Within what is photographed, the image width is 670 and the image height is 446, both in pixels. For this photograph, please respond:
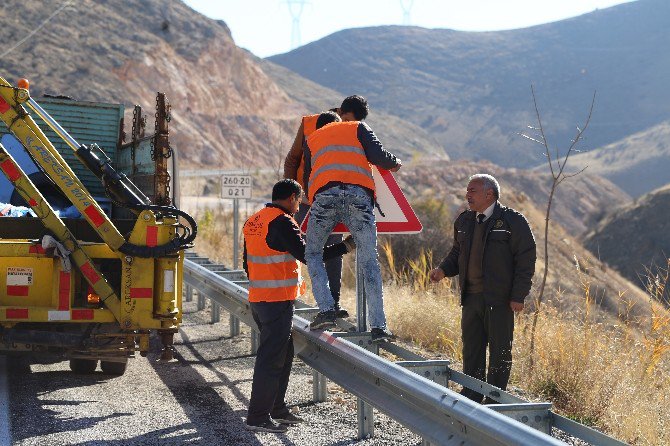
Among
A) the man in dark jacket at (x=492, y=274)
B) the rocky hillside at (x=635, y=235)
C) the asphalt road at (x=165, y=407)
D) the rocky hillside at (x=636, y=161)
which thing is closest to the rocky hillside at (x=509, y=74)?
the rocky hillside at (x=636, y=161)

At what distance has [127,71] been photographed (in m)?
62.0

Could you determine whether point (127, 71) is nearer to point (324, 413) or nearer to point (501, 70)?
point (324, 413)

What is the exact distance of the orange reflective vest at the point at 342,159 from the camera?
21.3ft

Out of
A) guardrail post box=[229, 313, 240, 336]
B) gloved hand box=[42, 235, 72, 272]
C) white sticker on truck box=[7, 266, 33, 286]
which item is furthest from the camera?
guardrail post box=[229, 313, 240, 336]

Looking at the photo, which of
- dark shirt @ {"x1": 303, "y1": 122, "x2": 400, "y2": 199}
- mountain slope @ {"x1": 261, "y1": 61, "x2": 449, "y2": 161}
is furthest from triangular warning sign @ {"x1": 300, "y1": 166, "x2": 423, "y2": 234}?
mountain slope @ {"x1": 261, "y1": 61, "x2": 449, "y2": 161}

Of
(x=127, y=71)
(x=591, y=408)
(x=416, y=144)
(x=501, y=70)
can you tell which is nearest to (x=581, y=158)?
(x=416, y=144)

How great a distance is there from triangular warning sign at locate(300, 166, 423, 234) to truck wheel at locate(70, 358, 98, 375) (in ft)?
11.0

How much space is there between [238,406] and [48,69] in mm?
55420

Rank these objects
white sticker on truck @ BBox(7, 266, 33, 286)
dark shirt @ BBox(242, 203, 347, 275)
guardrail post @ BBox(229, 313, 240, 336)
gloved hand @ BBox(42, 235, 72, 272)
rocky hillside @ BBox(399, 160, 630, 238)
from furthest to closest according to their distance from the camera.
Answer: rocky hillside @ BBox(399, 160, 630, 238)
guardrail post @ BBox(229, 313, 240, 336)
white sticker on truck @ BBox(7, 266, 33, 286)
gloved hand @ BBox(42, 235, 72, 272)
dark shirt @ BBox(242, 203, 347, 275)

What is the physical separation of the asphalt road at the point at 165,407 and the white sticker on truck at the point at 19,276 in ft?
2.89

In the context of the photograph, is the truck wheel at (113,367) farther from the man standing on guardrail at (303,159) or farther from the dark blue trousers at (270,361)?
the dark blue trousers at (270,361)

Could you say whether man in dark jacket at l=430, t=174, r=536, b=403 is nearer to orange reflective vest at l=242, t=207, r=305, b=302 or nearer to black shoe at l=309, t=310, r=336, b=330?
black shoe at l=309, t=310, r=336, b=330

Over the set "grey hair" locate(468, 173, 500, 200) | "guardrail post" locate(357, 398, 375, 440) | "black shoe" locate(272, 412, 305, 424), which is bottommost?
"black shoe" locate(272, 412, 305, 424)

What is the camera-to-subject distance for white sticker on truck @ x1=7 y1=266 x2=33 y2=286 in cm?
726
